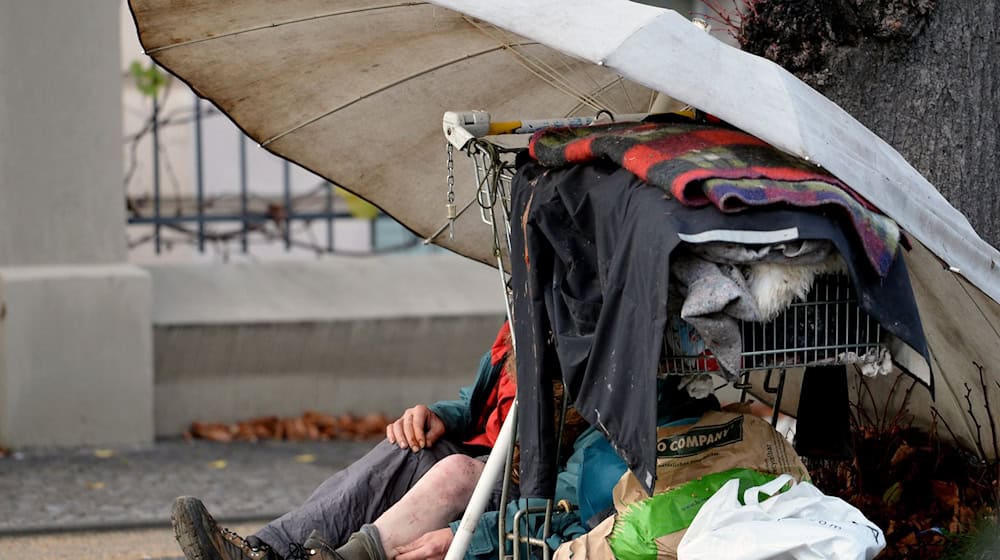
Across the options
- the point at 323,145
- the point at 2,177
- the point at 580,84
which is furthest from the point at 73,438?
the point at 580,84

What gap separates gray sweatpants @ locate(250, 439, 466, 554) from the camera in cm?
394

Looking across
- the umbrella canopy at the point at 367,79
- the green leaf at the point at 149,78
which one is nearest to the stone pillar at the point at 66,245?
the green leaf at the point at 149,78

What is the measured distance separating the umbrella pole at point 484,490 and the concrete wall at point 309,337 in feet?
13.0

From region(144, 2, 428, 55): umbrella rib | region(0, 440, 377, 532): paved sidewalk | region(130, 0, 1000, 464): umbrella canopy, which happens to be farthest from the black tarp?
region(0, 440, 377, 532): paved sidewalk

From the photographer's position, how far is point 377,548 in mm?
3799

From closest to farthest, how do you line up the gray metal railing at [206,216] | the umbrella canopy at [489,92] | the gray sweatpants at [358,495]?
the umbrella canopy at [489,92] < the gray sweatpants at [358,495] < the gray metal railing at [206,216]

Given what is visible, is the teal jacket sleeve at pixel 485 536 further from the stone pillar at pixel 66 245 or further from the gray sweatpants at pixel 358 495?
the stone pillar at pixel 66 245

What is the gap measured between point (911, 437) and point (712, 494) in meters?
1.21

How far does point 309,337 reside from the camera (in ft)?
24.3

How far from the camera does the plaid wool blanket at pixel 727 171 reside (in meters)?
2.87

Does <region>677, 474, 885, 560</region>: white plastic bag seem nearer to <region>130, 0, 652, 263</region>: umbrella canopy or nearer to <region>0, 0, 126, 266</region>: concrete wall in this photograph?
<region>130, 0, 652, 263</region>: umbrella canopy

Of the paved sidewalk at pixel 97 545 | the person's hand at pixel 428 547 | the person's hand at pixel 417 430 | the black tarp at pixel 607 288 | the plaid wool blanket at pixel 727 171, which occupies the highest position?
the plaid wool blanket at pixel 727 171

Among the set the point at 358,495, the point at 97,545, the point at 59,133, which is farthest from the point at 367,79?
the point at 59,133

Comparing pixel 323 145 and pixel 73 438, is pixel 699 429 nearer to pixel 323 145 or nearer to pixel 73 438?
pixel 323 145
